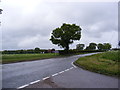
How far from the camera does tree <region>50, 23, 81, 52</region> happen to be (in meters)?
45.1

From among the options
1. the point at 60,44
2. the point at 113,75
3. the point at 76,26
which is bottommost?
the point at 113,75

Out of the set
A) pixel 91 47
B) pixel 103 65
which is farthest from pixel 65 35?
pixel 91 47

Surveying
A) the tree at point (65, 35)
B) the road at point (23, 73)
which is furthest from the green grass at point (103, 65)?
the tree at point (65, 35)

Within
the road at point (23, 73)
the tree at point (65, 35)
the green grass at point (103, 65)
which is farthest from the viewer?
the tree at point (65, 35)

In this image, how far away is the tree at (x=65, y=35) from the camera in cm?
4512

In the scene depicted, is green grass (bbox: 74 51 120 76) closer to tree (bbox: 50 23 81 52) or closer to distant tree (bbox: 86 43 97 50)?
tree (bbox: 50 23 81 52)

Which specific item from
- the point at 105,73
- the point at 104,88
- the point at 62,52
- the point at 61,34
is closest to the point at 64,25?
the point at 61,34

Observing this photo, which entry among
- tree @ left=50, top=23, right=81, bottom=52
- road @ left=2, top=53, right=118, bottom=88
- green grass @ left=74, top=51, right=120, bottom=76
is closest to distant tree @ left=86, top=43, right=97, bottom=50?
tree @ left=50, top=23, right=81, bottom=52

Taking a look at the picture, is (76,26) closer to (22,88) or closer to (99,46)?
(22,88)

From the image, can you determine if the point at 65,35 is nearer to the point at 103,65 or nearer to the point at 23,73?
the point at 103,65

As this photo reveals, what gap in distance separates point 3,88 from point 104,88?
14.3ft

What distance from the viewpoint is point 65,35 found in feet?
147

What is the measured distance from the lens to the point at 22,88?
6.02 metres

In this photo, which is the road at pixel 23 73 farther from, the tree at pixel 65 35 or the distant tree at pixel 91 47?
the distant tree at pixel 91 47
